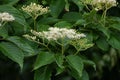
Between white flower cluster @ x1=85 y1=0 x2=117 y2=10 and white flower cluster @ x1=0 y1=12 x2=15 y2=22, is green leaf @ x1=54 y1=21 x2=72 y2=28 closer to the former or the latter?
white flower cluster @ x1=85 y1=0 x2=117 y2=10

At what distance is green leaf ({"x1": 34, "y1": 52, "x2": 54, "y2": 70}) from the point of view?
1.69 meters

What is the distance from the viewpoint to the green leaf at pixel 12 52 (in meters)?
1.62

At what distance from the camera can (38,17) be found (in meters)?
2.02

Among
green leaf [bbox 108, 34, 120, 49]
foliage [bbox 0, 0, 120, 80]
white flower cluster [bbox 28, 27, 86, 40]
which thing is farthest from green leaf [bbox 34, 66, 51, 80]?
green leaf [bbox 108, 34, 120, 49]

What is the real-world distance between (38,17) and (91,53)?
41.9 inches

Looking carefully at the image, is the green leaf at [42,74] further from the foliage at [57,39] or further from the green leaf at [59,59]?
the green leaf at [59,59]

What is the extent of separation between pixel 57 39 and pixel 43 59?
0.11 m

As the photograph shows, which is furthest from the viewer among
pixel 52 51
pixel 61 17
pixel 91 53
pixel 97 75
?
pixel 97 75

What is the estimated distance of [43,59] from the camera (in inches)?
67.1

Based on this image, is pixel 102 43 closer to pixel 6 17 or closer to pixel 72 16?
pixel 72 16

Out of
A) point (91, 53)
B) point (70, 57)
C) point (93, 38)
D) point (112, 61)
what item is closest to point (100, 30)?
point (93, 38)

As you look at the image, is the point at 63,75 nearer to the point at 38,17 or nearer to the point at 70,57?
the point at 38,17

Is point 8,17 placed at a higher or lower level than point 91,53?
higher

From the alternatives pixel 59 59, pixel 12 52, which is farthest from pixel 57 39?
pixel 12 52
